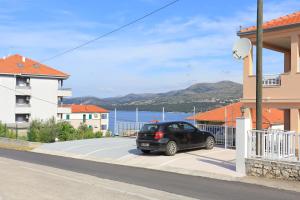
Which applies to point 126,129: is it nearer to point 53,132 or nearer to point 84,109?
point 53,132

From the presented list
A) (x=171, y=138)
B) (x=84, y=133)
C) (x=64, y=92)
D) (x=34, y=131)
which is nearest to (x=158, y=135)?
(x=171, y=138)

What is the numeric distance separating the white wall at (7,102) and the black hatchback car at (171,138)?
52982 millimetres

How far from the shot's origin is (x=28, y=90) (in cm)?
7225

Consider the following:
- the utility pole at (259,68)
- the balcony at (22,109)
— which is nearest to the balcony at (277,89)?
the utility pole at (259,68)

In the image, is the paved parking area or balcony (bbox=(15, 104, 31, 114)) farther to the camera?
balcony (bbox=(15, 104, 31, 114))

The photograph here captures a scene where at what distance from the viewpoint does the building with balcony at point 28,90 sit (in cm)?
6912

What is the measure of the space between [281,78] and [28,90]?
2271 inches

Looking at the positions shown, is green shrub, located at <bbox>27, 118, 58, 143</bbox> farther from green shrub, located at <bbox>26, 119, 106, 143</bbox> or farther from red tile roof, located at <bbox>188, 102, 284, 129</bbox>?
red tile roof, located at <bbox>188, 102, 284, 129</bbox>

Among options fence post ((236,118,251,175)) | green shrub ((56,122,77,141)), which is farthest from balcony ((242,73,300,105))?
green shrub ((56,122,77,141))

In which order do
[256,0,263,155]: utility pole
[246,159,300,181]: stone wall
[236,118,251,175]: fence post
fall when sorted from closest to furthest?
[246,159,300,181]: stone wall → [236,118,251,175]: fence post → [256,0,263,155]: utility pole

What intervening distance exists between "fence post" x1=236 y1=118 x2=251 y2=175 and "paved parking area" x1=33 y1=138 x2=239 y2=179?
0.99 feet

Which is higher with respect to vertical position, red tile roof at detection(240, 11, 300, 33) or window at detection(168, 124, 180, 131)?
red tile roof at detection(240, 11, 300, 33)

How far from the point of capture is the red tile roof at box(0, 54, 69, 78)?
7072 cm

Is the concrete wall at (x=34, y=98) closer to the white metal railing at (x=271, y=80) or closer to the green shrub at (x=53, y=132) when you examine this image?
the green shrub at (x=53, y=132)
